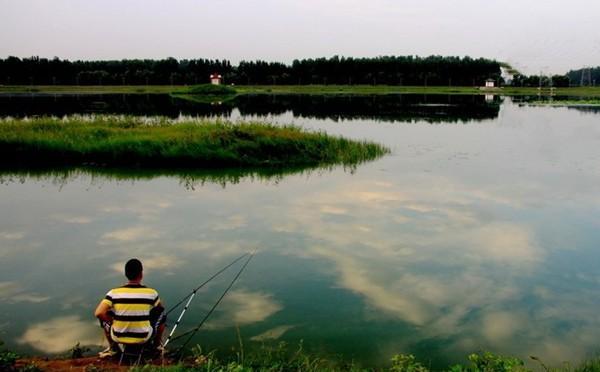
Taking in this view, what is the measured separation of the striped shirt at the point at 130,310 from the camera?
632 centimetres

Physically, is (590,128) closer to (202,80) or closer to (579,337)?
(579,337)

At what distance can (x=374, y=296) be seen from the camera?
9.72 metres

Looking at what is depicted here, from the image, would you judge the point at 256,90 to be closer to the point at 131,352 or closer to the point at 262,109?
the point at 262,109

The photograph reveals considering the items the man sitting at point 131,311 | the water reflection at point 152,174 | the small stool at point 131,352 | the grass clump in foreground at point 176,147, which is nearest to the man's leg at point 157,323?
the man sitting at point 131,311

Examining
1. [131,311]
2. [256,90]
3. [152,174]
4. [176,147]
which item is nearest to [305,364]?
[131,311]

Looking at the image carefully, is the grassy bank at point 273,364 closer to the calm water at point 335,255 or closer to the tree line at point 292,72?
the calm water at point 335,255

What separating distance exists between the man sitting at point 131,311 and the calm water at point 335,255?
153 centimetres

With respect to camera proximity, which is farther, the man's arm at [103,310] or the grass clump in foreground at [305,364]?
the man's arm at [103,310]

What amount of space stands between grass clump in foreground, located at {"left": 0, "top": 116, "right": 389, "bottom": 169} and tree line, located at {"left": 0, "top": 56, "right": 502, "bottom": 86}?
113 meters

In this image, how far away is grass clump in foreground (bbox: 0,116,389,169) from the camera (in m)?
22.2

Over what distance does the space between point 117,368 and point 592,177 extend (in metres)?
19.9

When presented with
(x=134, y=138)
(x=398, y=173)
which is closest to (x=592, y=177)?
(x=398, y=173)

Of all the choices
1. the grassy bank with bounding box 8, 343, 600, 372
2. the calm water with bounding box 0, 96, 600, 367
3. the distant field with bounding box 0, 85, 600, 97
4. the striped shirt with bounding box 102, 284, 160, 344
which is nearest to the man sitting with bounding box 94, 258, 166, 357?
the striped shirt with bounding box 102, 284, 160, 344

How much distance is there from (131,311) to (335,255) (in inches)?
240
